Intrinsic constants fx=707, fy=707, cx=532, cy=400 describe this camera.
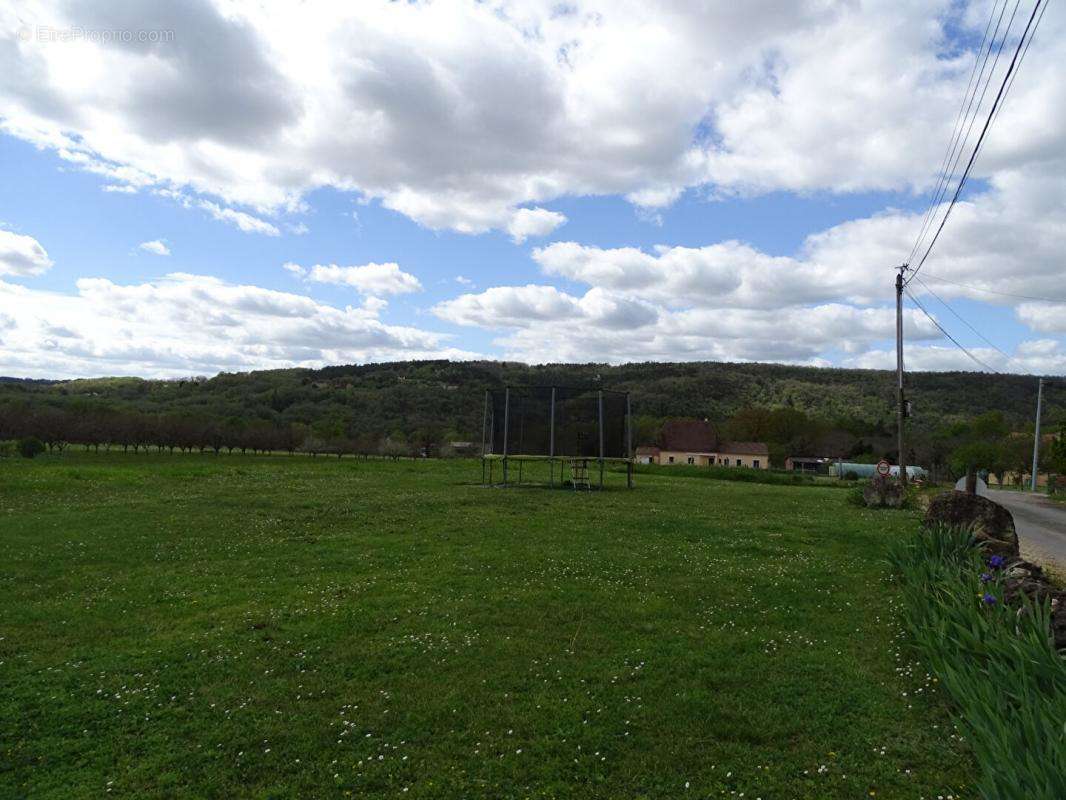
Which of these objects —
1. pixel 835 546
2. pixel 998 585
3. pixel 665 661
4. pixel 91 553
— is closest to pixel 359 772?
pixel 665 661

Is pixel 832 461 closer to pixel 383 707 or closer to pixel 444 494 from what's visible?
pixel 444 494

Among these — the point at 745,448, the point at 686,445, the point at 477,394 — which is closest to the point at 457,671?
the point at 686,445

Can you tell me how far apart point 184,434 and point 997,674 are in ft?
211

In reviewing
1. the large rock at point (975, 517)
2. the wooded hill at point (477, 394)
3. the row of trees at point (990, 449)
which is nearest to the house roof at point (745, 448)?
the wooded hill at point (477, 394)

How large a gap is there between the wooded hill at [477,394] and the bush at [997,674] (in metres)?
66.2

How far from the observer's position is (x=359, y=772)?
5.04 m

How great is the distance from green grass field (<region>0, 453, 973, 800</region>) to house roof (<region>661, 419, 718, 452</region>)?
62535 millimetres

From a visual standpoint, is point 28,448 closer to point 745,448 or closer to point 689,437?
point 689,437

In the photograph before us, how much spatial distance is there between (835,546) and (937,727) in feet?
28.3

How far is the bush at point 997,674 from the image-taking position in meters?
3.71

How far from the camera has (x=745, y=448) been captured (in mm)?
84875

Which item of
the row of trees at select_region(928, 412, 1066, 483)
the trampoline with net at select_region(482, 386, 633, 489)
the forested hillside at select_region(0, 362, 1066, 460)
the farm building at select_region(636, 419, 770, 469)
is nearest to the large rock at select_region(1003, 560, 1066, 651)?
the trampoline with net at select_region(482, 386, 633, 489)

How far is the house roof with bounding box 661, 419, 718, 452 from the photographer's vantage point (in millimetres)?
74875

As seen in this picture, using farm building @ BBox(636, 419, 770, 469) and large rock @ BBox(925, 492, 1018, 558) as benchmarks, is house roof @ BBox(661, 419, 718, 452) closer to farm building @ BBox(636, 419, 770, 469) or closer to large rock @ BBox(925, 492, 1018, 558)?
farm building @ BBox(636, 419, 770, 469)
